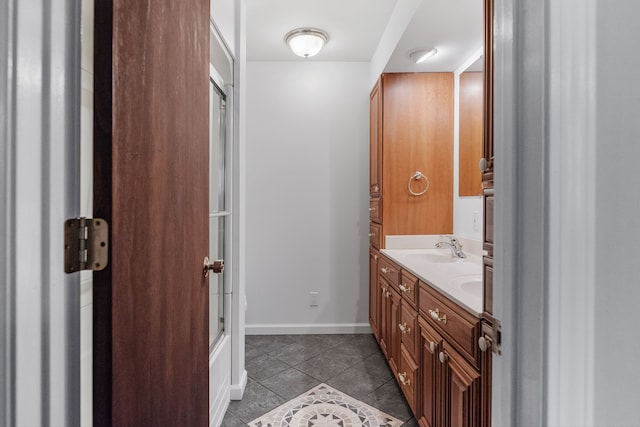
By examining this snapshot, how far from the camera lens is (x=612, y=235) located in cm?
49

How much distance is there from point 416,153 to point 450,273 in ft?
3.92

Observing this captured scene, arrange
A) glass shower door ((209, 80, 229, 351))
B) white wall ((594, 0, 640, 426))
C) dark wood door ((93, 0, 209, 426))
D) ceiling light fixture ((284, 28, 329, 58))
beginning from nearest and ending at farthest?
white wall ((594, 0, 640, 426))
dark wood door ((93, 0, 209, 426))
glass shower door ((209, 80, 229, 351))
ceiling light fixture ((284, 28, 329, 58))

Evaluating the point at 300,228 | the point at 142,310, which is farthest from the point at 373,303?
the point at 142,310

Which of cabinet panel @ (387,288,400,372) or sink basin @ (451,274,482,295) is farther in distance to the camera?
cabinet panel @ (387,288,400,372)

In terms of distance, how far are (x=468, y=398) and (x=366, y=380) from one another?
126cm

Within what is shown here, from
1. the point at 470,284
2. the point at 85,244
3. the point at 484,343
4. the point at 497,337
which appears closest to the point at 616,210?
the point at 497,337

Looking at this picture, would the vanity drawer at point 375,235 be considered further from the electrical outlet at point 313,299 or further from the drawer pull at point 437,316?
the drawer pull at point 437,316

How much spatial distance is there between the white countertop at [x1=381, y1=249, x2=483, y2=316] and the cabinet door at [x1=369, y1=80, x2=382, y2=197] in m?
0.59

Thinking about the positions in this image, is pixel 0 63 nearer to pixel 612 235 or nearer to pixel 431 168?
pixel 612 235

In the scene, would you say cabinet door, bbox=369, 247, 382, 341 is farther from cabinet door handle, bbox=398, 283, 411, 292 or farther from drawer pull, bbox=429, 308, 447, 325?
drawer pull, bbox=429, 308, 447, 325

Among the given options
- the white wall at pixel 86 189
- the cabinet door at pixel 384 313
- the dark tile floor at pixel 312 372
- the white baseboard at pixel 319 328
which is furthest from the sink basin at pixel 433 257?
the white wall at pixel 86 189

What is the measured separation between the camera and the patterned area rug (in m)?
1.82

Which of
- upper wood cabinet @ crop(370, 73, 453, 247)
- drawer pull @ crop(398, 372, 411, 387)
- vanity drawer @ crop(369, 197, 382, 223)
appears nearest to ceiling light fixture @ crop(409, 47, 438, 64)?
upper wood cabinet @ crop(370, 73, 453, 247)

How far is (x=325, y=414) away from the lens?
189 cm
